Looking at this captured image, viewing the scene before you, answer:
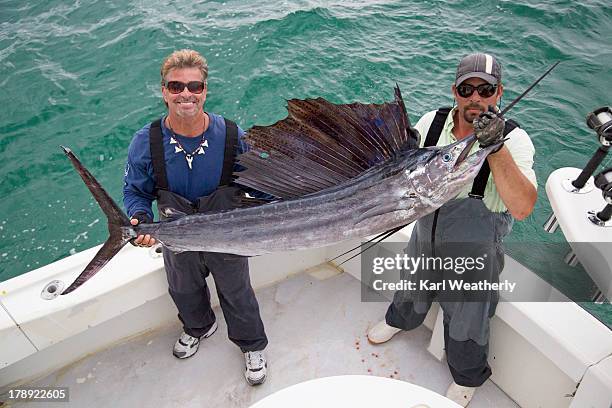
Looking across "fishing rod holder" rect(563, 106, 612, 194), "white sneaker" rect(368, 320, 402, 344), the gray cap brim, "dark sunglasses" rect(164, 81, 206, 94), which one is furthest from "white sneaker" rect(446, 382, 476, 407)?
"dark sunglasses" rect(164, 81, 206, 94)

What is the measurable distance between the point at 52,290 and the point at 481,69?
2.02 meters

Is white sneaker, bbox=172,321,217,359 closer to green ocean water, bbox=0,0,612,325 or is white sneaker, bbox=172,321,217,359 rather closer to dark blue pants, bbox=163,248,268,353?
dark blue pants, bbox=163,248,268,353

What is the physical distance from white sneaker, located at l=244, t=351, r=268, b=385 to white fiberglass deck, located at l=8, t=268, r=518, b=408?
5 cm

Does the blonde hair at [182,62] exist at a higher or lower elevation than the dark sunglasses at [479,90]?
higher

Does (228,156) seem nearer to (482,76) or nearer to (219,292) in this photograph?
(219,292)

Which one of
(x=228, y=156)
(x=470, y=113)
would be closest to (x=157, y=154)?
(x=228, y=156)

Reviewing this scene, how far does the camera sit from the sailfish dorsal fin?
1.54m

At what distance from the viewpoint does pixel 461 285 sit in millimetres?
2014

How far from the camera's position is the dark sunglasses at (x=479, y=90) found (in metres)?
1.68

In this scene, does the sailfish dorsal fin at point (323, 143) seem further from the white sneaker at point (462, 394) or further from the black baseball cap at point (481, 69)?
the white sneaker at point (462, 394)

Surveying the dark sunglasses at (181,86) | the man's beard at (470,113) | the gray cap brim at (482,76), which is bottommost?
the man's beard at (470,113)

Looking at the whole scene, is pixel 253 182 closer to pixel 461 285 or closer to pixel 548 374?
pixel 461 285

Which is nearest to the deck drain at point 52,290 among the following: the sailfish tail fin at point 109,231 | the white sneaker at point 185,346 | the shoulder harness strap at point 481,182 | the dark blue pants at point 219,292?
the sailfish tail fin at point 109,231

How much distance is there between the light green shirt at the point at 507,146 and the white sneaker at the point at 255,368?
130cm
